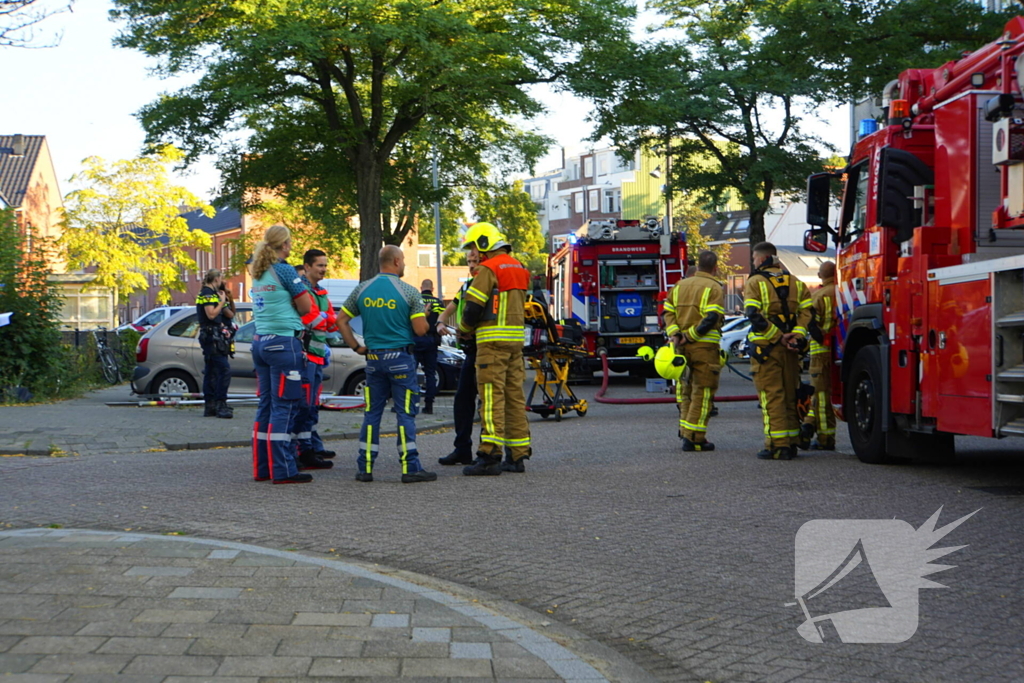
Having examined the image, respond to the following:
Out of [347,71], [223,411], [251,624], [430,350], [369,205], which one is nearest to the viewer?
[251,624]

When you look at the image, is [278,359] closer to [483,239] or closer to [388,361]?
[388,361]

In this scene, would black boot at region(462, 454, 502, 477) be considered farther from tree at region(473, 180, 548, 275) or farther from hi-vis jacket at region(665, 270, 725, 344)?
tree at region(473, 180, 548, 275)

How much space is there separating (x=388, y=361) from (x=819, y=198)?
4.43 meters

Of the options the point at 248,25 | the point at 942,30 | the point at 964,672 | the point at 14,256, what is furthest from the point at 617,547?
the point at 248,25

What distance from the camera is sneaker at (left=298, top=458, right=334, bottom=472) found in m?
10.1

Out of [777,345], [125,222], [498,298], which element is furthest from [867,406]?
[125,222]

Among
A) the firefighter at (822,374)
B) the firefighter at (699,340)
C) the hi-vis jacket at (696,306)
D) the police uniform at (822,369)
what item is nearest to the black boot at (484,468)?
the firefighter at (699,340)

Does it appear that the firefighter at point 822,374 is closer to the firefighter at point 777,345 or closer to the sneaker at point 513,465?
the firefighter at point 777,345

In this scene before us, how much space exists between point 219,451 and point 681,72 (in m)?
22.2

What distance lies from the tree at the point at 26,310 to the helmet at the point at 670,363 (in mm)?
9792

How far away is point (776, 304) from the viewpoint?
1075 cm

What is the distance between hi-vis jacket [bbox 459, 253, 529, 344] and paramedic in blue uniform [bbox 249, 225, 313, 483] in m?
1.32

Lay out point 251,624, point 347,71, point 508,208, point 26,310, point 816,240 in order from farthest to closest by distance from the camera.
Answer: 1. point 508,208
2. point 347,71
3. point 26,310
4. point 816,240
5. point 251,624

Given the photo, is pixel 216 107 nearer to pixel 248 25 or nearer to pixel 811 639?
pixel 248 25
